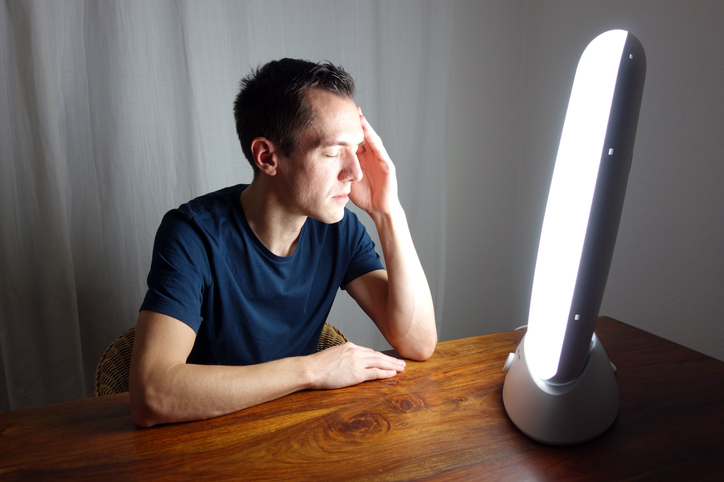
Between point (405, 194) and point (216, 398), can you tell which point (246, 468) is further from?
point (405, 194)

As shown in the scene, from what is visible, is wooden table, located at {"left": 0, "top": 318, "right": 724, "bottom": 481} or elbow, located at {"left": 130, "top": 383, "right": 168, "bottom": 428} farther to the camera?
elbow, located at {"left": 130, "top": 383, "right": 168, "bottom": 428}

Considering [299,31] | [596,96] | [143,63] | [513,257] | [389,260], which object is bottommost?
[513,257]

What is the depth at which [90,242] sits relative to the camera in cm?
177

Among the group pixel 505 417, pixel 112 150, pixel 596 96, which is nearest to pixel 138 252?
pixel 112 150

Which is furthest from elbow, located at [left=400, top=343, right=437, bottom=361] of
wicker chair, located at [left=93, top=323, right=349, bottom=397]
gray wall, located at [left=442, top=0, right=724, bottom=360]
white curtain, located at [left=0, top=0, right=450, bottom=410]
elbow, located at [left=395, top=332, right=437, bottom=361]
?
white curtain, located at [left=0, top=0, right=450, bottom=410]

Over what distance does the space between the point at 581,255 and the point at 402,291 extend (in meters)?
0.56

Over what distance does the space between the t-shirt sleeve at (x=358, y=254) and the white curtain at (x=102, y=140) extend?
2.71 feet

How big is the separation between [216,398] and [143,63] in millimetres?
1405

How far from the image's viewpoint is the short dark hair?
3.67ft

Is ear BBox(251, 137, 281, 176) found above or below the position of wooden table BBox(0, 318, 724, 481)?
above

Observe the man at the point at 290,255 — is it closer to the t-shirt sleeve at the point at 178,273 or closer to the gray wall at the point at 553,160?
the t-shirt sleeve at the point at 178,273

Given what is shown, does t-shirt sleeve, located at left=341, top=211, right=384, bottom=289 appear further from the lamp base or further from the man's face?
the lamp base

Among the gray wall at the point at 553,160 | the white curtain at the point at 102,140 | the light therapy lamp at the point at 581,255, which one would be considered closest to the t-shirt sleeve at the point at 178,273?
the light therapy lamp at the point at 581,255

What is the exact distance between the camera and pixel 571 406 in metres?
0.74
